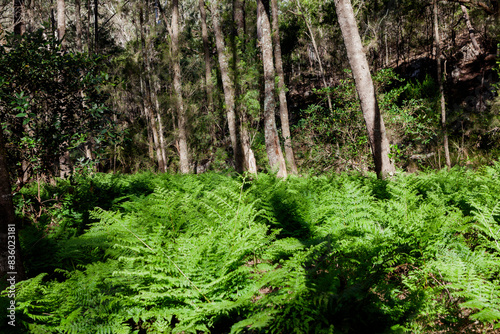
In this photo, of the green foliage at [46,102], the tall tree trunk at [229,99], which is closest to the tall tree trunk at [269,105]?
the tall tree trunk at [229,99]

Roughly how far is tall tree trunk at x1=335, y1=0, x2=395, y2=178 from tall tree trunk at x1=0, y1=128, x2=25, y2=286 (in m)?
5.24

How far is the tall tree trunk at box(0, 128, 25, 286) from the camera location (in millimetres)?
2576

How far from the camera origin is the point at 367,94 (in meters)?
5.16

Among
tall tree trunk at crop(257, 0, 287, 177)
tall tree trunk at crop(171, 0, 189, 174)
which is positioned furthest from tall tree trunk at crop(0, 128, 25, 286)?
tall tree trunk at crop(171, 0, 189, 174)

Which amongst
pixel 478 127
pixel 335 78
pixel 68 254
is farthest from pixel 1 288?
pixel 335 78

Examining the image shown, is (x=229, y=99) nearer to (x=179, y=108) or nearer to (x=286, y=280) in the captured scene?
(x=179, y=108)

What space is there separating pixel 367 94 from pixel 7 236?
18.0 feet

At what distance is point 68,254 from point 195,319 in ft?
5.91

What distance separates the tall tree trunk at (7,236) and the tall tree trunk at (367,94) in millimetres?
5236

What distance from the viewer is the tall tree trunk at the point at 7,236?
2.58 m

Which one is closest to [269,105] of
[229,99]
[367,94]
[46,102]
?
[229,99]

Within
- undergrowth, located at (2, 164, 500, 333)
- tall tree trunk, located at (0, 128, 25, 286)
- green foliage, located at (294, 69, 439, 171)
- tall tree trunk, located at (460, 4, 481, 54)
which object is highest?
tall tree trunk, located at (460, 4, 481, 54)

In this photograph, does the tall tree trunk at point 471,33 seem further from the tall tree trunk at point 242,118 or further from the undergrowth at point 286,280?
the undergrowth at point 286,280

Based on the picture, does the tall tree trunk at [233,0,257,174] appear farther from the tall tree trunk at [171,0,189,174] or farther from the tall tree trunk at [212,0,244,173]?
the tall tree trunk at [171,0,189,174]
